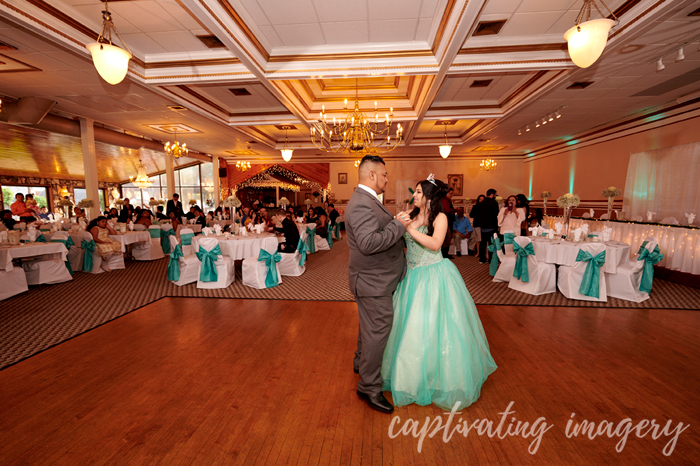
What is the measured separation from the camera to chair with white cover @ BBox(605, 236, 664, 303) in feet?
15.2

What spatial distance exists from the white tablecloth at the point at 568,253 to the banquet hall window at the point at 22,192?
745 inches

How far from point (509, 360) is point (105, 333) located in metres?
4.19

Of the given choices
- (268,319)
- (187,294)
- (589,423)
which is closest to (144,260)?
(187,294)

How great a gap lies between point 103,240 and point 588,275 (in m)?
8.74

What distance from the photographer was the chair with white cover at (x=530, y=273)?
16.3 feet

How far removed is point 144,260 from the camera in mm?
8125

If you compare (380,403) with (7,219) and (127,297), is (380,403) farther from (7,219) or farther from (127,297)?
(7,219)

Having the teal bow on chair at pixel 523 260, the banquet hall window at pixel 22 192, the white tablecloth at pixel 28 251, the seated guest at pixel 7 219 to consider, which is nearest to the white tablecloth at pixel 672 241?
the teal bow on chair at pixel 523 260

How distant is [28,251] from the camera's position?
203 inches

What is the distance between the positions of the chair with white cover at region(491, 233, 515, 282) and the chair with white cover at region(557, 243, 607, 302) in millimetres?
871

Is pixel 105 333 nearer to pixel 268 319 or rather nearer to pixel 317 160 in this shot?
pixel 268 319

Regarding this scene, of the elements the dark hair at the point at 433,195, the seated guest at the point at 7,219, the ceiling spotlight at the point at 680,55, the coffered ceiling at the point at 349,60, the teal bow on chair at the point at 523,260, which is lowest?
the teal bow on chair at the point at 523,260

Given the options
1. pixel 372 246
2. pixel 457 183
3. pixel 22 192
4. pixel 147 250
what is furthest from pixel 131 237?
pixel 457 183

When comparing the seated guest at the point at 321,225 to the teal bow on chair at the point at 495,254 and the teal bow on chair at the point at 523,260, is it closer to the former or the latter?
the teal bow on chair at the point at 495,254
